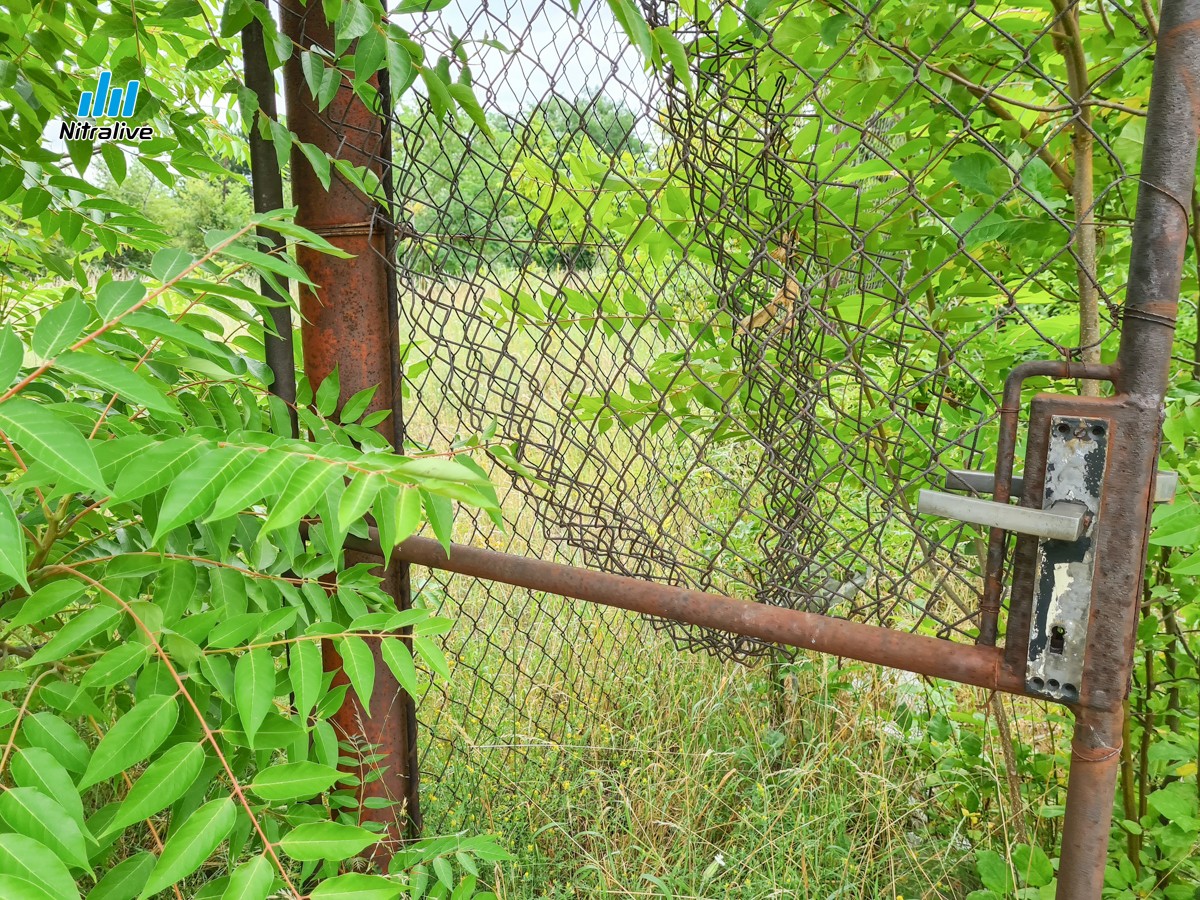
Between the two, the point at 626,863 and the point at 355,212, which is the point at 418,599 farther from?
the point at 355,212

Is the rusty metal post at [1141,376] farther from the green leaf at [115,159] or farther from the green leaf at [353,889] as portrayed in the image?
the green leaf at [115,159]

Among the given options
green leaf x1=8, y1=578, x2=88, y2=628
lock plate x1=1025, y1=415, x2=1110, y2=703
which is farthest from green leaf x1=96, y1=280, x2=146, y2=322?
lock plate x1=1025, y1=415, x2=1110, y2=703

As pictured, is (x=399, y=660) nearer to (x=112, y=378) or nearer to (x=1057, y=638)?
(x=112, y=378)

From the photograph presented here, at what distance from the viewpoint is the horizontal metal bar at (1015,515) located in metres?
0.87

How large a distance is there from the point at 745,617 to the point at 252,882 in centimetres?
72

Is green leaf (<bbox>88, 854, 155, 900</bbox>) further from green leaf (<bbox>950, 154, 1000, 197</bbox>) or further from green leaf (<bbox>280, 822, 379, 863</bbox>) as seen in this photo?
green leaf (<bbox>950, 154, 1000, 197</bbox>)

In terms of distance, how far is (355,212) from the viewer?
1.41 metres

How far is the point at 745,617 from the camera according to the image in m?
1.12

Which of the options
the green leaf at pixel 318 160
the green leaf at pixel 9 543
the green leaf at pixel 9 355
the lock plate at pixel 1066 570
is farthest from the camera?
the green leaf at pixel 318 160

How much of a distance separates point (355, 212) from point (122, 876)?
1094mm

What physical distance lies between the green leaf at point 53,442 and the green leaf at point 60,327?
122 millimetres

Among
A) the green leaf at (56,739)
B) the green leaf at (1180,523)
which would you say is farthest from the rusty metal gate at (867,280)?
the green leaf at (56,739)

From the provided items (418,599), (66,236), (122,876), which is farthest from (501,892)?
(66,236)

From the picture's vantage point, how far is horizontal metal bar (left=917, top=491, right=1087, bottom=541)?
87 centimetres
